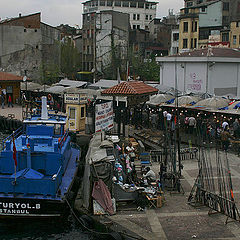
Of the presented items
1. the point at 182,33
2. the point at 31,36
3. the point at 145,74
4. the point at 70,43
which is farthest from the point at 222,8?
the point at 31,36

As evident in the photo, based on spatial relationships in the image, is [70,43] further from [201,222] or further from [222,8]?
[201,222]

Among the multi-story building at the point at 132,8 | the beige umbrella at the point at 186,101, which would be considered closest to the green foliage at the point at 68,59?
the multi-story building at the point at 132,8

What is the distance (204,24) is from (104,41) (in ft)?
59.6

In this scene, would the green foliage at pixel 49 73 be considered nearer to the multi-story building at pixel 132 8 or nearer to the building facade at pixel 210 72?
the building facade at pixel 210 72

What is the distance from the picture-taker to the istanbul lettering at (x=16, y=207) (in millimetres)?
15724

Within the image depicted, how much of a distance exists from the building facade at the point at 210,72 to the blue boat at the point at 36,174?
21.4 m

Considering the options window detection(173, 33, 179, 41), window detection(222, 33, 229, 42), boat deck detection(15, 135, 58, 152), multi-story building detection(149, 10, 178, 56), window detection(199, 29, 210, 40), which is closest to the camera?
boat deck detection(15, 135, 58, 152)

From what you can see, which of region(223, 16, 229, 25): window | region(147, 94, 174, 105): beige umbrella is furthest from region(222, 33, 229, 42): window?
region(147, 94, 174, 105): beige umbrella

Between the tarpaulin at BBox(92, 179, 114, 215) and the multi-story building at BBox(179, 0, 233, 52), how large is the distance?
180ft

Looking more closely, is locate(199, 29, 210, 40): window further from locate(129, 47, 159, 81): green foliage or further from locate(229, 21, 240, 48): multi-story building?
locate(129, 47, 159, 81): green foliage

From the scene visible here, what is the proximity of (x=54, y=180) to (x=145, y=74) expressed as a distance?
5029 centimetres

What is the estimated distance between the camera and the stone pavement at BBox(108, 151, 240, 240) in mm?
13570

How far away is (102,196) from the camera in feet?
49.9

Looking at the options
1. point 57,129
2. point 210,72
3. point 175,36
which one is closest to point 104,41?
point 175,36
